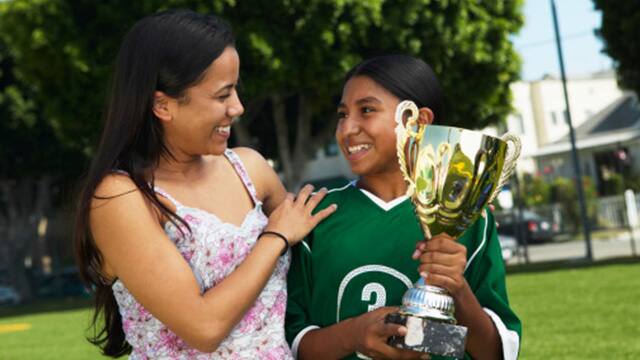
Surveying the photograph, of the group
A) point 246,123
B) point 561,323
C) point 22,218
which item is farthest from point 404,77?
point 22,218

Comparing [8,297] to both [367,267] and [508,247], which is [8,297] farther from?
[367,267]

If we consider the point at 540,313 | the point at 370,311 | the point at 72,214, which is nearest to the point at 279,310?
the point at 370,311

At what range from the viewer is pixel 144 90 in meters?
2.64

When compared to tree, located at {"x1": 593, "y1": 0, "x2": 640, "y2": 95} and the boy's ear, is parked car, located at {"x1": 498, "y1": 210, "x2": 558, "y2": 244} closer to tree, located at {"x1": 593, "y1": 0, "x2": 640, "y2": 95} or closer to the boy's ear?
tree, located at {"x1": 593, "y1": 0, "x2": 640, "y2": 95}

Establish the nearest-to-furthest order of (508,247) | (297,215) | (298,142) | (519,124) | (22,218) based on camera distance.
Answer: (297,215)
(298,142)
(508,247)
(22,218)
(519,124)

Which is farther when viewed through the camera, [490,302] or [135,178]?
[490,302]

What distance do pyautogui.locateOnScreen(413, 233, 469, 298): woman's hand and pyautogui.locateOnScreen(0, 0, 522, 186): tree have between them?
15.7m

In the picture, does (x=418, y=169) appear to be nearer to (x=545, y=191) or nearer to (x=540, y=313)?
(x=540, y=313)

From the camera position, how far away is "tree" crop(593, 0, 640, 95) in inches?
814

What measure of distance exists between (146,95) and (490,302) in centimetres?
114

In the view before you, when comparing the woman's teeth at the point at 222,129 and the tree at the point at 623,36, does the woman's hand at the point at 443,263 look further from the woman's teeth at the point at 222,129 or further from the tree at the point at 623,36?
the tree at the point at 623,36

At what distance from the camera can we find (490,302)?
2.82 m

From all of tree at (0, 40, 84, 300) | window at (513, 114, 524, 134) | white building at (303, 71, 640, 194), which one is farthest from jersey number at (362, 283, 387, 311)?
window at (513, 114, 524, 134)

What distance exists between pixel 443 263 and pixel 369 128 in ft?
1.86
